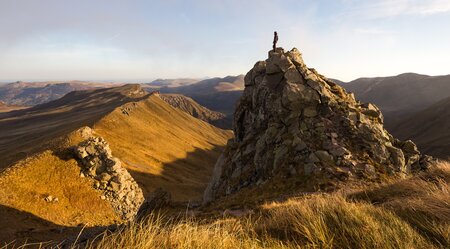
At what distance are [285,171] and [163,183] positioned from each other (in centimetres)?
7095

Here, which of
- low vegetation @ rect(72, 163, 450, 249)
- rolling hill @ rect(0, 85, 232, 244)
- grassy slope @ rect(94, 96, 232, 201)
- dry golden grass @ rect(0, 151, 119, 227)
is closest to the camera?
low vegetation @ rect(72, 163, 450, 249)

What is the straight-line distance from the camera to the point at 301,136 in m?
32.5

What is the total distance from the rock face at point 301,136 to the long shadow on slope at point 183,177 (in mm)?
17260

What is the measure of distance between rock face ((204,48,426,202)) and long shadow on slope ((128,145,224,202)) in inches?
680

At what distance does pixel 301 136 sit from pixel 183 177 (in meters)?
88.7

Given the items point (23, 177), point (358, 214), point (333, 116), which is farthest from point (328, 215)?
point (23, 177)

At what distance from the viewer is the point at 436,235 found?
19.8 ft

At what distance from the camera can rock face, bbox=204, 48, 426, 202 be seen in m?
29.5

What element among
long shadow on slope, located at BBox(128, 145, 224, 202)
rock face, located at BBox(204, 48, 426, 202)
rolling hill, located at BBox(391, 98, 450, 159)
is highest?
A: rock face, located at BBox(204, 48, 426, 202)

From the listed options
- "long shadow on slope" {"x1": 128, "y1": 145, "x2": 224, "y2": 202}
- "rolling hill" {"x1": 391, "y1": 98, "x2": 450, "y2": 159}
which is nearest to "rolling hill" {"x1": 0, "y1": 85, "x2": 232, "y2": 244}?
"long shadow on slope" {"x1": 128, "y1": 145, "x2": 224, "y2": 202}

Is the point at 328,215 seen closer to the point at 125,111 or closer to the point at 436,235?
the point at 436,235

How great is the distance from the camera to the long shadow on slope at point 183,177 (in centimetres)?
8911

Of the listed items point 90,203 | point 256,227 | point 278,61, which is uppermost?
point 278,61

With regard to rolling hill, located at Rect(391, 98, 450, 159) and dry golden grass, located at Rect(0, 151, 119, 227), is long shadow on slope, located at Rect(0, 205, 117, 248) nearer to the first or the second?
dry golden grass, located at Rect(0, 151, 119, 227)
